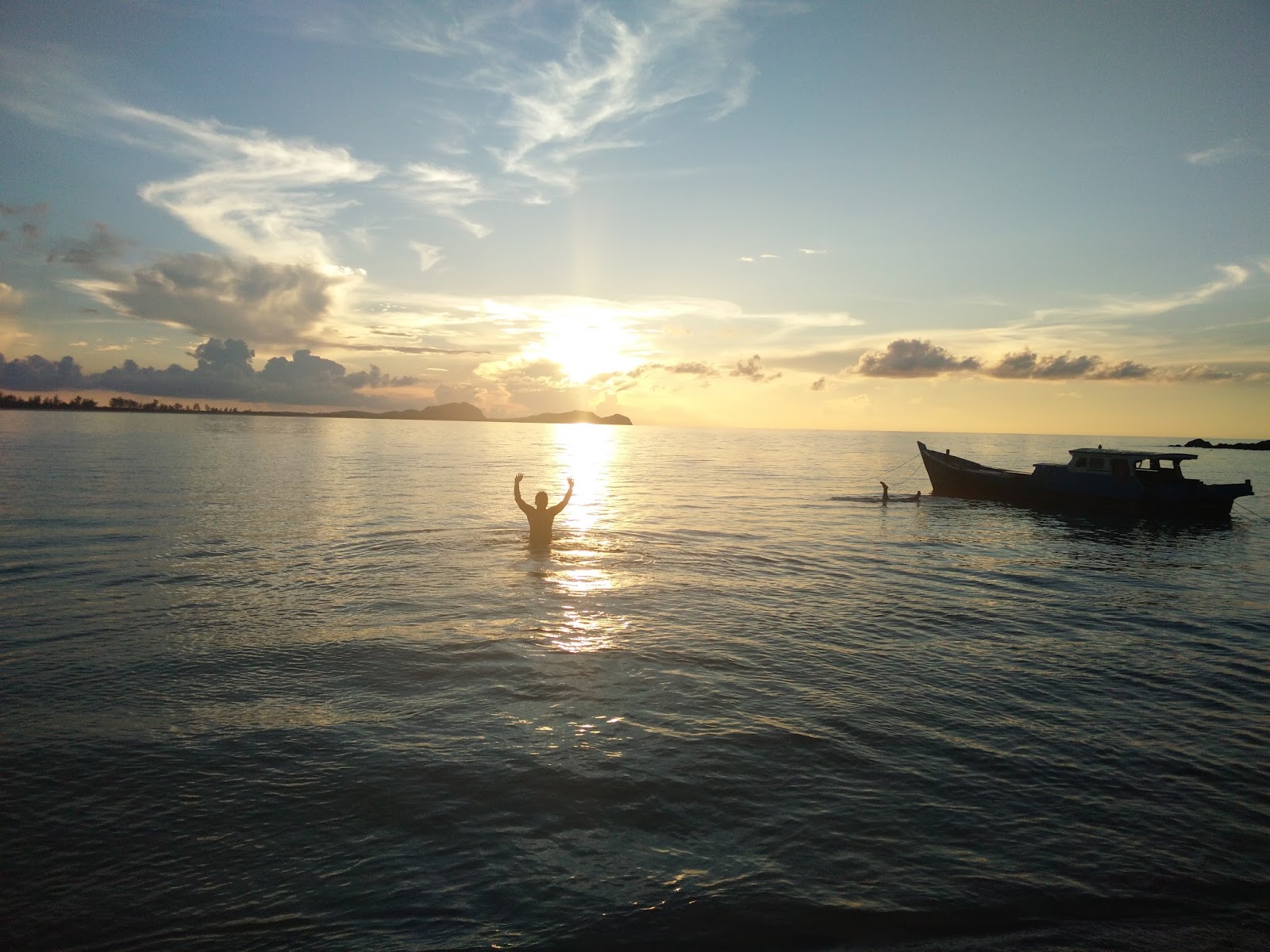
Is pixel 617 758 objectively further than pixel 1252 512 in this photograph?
No

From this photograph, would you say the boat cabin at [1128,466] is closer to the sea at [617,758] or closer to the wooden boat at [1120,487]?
the wooden boat at [1120,487]

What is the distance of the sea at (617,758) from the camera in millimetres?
6266

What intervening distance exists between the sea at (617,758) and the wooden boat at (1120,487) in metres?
25.7

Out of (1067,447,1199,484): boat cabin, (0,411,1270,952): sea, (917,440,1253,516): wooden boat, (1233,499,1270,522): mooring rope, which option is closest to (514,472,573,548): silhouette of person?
(0,411,1270,952): sea

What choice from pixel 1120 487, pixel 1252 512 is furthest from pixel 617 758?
pixel 1252 512

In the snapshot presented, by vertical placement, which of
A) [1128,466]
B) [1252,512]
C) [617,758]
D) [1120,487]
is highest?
[1128,466]

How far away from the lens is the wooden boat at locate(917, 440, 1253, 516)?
145 feet

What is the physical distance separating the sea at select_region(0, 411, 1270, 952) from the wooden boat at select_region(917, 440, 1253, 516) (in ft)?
84.5

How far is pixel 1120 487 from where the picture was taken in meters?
44.8

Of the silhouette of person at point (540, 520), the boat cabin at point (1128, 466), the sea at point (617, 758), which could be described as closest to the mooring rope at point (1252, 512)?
the boat cabin at point (1128, 466)

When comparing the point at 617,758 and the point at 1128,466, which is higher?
the point at 1128,466

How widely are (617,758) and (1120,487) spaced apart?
48480 mm

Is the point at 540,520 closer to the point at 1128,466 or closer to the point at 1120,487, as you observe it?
the point at 1120,487

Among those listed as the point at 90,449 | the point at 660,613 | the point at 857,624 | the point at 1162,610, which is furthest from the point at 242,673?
the point at 90,449
